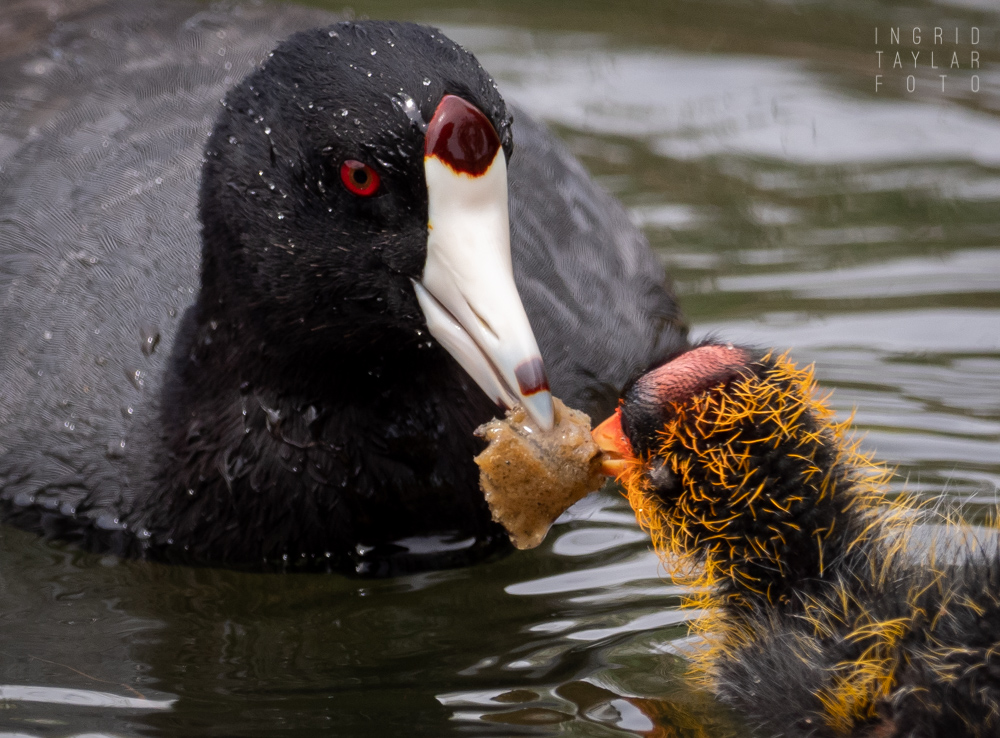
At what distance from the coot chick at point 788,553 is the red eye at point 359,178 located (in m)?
0.76

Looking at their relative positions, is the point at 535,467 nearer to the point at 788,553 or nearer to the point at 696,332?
the point at 788,553

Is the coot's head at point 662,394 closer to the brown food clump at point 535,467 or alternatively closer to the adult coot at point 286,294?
the brown food clump at point 535,467

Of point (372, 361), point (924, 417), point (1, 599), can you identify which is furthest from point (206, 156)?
point (924, 417)

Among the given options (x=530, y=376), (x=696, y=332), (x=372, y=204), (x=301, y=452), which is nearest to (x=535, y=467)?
(x=530, y=376)

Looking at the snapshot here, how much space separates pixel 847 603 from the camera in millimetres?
3461

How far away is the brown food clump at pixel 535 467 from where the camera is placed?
3.68 metres

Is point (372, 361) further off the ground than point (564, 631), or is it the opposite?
point (372, 361)

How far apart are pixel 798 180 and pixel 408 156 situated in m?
3.47

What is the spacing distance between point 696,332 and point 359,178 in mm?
2169

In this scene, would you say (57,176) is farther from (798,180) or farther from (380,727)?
(798,180)

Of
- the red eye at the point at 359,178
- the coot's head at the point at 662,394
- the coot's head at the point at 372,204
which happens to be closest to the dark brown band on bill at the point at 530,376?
the coot's head at the point at 372,204

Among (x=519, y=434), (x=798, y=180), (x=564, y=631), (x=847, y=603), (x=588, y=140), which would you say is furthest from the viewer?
(x=588, y=140)

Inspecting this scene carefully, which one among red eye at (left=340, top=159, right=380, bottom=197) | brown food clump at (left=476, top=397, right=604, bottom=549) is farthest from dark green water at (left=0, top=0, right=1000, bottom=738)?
red eye at (left=340, top=159, right=380, bottom=197)

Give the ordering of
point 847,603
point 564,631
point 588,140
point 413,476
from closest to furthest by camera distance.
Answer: point 847,603 → point 564,631 → point 413,476 → point 588,140
